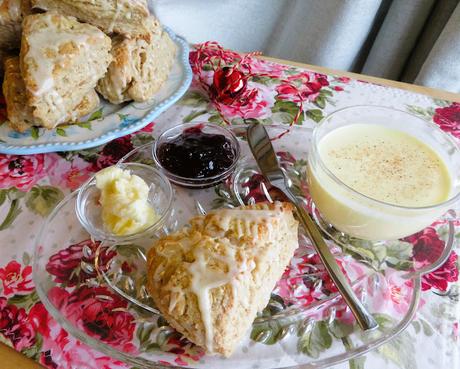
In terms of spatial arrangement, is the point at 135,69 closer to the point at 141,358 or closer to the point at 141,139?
the point at 141,139

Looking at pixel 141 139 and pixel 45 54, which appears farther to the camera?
pixel 141 139

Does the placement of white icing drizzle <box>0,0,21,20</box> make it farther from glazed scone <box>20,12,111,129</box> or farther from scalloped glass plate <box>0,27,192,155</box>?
scalloped glass plate <box>0,27,192,155</box>

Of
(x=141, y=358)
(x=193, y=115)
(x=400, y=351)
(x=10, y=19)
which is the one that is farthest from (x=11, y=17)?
(x=400, y=351)

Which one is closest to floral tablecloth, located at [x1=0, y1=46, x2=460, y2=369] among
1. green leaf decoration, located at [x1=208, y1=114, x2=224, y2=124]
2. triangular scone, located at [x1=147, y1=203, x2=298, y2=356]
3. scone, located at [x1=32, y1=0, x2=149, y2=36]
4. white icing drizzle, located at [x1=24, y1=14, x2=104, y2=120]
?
green leaf decoration, located at [x1=208, y1=114, x2=224, y2=124]

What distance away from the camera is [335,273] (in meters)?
1.09

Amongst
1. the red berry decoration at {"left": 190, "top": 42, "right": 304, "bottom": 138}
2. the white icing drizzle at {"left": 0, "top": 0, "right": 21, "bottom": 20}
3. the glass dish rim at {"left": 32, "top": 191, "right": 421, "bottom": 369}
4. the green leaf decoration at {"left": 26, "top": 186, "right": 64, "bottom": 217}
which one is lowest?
the green leaf decoration at {"left": 26, "top": 186, "right": 64, "bottom": 217}

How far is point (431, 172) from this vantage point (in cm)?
118

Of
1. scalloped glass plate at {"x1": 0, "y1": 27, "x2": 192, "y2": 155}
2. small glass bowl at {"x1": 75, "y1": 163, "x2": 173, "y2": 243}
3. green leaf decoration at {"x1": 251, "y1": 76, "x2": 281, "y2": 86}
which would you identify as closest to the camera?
small glass bowl at {"x1": 75, "y1": 163, "x2": 173, "y2": 243}

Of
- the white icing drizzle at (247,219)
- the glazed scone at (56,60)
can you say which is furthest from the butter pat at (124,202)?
the glazed scone at (56,60)

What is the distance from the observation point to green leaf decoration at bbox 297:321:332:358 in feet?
3.21

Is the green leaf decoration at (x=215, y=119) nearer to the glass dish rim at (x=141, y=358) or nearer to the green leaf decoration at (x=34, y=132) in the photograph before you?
the green leaf decoration at (x=34, y=132)

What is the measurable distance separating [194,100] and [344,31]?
2.96 ft

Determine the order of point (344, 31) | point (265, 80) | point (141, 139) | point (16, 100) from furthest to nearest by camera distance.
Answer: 1. point (344, 31)
2. point (265, 80)
3. point (141, 139)
4. point (16, 100)

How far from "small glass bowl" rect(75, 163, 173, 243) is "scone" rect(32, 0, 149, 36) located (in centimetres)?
51
